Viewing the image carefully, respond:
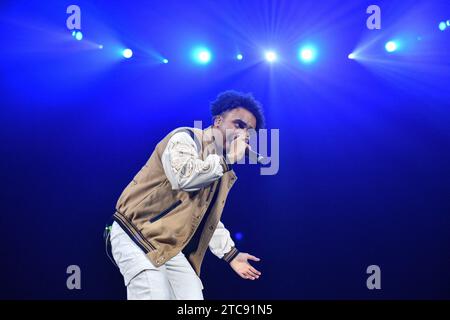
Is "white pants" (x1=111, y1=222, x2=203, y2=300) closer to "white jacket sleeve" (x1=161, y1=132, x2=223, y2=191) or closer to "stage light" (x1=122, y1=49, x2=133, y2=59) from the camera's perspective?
"white jacket sleeve" (x1=161, y1=132, x2=223, y2=191)

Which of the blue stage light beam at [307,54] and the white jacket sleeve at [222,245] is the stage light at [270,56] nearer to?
the blue stage light beam at [307,54]

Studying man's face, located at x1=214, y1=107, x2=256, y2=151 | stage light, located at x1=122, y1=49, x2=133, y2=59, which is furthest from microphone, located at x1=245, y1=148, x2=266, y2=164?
stage light, located at x1=122, y1=49, x2=133, y2=59

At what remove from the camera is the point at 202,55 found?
9.39ft

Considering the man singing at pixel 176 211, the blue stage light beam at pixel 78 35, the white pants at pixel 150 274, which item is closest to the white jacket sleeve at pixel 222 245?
the man singing at pixel 176 211

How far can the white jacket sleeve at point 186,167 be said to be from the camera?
1.96 metres

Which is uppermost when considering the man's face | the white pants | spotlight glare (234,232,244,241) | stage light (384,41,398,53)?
stage light (384,41,398,53)

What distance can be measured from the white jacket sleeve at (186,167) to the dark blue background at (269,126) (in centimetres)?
79

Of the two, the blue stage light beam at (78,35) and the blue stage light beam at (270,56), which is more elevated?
Answer: the blue stage light beam at (78,35)

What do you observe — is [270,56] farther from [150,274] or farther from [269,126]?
[150,274]

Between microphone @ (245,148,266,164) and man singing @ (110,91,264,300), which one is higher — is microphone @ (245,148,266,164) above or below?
above

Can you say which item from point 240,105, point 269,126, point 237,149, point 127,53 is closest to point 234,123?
point 240,105

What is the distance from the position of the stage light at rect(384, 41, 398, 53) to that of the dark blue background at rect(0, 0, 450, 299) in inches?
1.4

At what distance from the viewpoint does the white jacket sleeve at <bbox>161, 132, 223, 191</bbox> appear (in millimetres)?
1957
